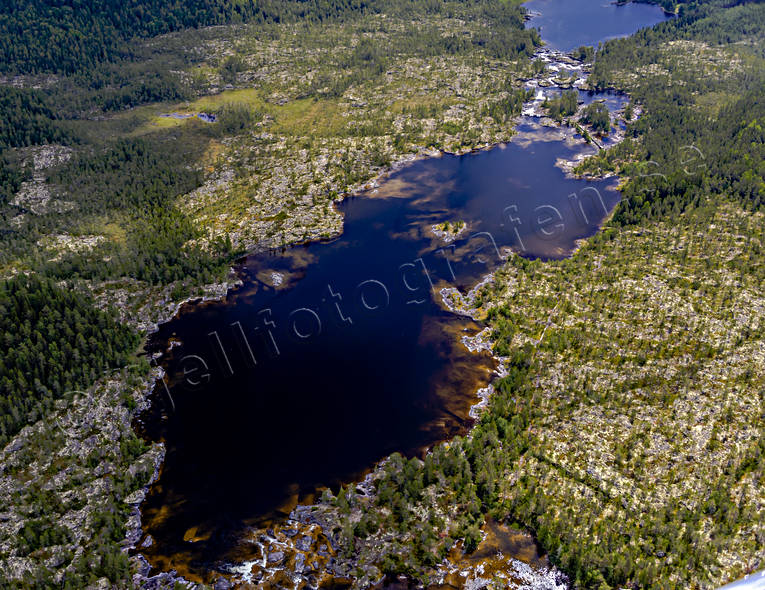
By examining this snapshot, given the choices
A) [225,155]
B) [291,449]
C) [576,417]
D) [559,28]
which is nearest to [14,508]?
[291,449]

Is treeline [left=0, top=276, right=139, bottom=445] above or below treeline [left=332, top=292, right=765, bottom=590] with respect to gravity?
above

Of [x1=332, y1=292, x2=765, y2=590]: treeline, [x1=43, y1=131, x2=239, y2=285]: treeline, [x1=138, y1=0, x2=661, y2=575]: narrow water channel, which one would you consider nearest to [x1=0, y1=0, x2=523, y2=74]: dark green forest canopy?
[x1=43, y1=131, x2=239, y2=285]: treeline

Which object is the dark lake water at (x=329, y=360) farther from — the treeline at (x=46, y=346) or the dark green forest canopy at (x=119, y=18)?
the dark green forest canopy at (x=119, y=18)

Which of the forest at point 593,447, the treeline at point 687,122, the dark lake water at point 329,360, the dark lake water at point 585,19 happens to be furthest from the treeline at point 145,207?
the dark lake water at point 585,19

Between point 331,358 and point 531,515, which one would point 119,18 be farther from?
point 531,515

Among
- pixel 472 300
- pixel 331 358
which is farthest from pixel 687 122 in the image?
pixel 331 358

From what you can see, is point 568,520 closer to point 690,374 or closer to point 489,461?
point 489,461

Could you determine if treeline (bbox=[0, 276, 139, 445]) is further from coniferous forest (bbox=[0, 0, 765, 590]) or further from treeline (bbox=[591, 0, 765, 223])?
treeline (bbox=[591, 0, 765, 223])
